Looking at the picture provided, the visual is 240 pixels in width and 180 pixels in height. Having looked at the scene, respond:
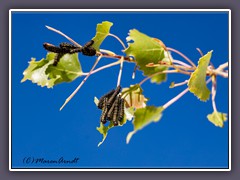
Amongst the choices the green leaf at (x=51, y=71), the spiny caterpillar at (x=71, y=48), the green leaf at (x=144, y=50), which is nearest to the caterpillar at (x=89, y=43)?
the spiny caterpillar at (x=71, y=48)

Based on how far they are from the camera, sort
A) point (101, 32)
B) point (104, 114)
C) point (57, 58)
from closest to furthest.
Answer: point (104, 114), point (101, 32), point (57, 58)

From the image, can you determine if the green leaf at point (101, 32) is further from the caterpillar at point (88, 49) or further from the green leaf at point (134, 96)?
the green leaf at point (134, 96)

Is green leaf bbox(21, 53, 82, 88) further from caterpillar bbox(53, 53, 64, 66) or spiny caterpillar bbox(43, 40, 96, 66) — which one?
spiny caterpillar bbox(43, 40, 96, 66)

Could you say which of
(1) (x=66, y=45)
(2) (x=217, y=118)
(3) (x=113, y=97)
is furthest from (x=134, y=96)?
(2) (x=217, y=118)

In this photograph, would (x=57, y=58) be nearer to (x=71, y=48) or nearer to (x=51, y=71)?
(x=51, y=71)

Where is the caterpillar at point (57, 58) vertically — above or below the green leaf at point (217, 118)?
above

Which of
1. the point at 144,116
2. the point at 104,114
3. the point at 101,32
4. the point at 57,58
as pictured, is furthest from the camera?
the point at 57,58

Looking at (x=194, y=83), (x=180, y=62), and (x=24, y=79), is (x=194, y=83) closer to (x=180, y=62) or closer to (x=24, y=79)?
(x=180, y=62)
